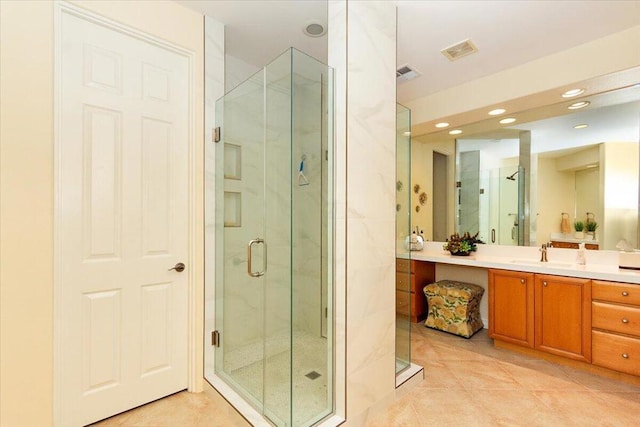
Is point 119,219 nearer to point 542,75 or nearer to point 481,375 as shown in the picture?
point 481,375

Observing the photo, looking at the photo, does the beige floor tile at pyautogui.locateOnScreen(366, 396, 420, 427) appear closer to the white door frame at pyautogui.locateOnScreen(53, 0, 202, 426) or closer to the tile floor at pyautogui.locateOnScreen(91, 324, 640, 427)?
the tile floor at pyautogui.locateOnScreen(91, 324, 640, 427)

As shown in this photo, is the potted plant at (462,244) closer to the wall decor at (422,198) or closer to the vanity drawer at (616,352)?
the wall decor at (422,198)

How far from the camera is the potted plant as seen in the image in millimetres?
3388

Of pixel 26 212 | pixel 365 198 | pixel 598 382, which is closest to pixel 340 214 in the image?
pixel 365 198

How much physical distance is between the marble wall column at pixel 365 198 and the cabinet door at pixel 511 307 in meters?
1.47

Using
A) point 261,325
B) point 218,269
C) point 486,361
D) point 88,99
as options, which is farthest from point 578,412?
point 88,99

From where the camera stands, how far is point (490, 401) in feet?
6.73

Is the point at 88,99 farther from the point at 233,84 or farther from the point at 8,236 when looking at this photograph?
the point at 233,84

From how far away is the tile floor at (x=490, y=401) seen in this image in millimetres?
1838

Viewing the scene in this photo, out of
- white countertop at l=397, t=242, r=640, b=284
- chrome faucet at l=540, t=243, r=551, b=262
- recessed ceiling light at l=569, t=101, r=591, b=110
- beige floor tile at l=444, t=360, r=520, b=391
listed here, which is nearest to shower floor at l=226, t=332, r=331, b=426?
white countertop at l=397, t=242, r=640, b=284

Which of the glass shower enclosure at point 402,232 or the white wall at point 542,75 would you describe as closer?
the glass shower enclosure at point 402,232

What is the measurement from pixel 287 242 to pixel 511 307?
2.34m

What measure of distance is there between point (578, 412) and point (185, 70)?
3.48 m

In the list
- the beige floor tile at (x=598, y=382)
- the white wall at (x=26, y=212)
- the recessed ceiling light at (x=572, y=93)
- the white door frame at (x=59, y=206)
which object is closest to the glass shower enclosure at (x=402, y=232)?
the beige floor tile at (x=598, y=382)
